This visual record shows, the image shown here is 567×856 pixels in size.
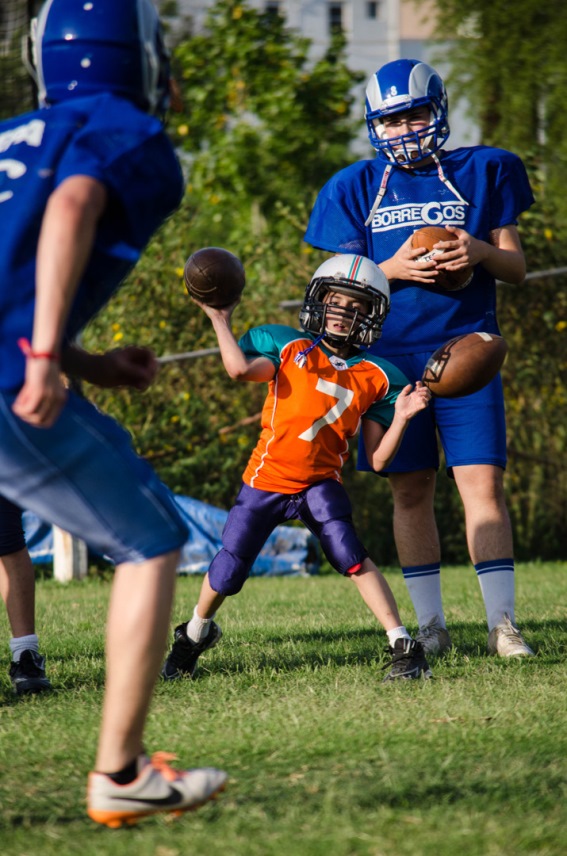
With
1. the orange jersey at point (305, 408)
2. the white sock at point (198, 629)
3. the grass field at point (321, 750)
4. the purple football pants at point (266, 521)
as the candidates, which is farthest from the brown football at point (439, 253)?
the white sock at point (198, 629)

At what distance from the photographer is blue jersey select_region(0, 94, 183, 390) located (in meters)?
2.38

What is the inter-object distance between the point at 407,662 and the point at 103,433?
73.4 inches

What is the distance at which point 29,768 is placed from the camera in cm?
296

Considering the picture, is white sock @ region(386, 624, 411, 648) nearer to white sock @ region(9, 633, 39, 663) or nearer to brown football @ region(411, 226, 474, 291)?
white sock @ region(9, 633, 39, 663)

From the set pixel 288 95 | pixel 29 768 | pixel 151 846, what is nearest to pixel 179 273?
pixel 29 768

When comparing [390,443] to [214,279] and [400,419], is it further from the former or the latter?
[214,279]

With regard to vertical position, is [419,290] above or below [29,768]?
above

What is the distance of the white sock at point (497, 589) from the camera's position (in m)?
4.55

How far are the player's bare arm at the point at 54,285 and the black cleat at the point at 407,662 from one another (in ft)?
6.61

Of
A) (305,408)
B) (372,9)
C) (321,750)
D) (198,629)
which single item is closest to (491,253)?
(305,408)

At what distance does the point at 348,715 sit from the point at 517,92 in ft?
37.0

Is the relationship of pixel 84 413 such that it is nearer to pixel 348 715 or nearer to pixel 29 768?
pixel 29 768

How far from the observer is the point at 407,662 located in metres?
3.92

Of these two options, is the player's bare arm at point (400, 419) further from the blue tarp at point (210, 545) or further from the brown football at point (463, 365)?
the blue tarp at point (210, 545)
